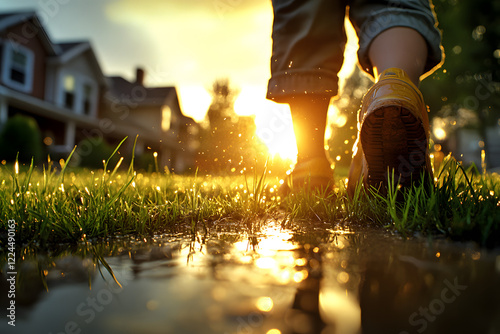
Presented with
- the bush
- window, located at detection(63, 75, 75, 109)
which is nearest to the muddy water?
the bush

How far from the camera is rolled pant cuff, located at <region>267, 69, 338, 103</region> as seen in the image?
2131 millimetres

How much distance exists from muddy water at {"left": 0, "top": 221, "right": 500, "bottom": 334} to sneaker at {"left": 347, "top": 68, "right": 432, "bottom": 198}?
572mm

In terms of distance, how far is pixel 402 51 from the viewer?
183cm

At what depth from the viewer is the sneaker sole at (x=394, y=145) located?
5.07 feet

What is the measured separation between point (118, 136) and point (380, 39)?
66.8ft

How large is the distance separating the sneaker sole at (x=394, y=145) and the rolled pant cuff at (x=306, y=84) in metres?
0.60

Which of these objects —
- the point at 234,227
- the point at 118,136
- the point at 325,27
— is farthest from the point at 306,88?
the point at 118,136

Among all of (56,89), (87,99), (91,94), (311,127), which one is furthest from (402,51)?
(91,94)

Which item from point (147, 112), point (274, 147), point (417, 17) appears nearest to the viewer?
point (417, 17)

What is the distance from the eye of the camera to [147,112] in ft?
85.1

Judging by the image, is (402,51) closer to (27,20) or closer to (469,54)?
(27,20)

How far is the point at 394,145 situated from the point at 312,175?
1.90ft

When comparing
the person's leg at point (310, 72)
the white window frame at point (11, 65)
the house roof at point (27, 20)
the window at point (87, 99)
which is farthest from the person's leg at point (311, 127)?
the window at point (87, 99)

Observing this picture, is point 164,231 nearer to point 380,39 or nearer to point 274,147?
point 274,147
